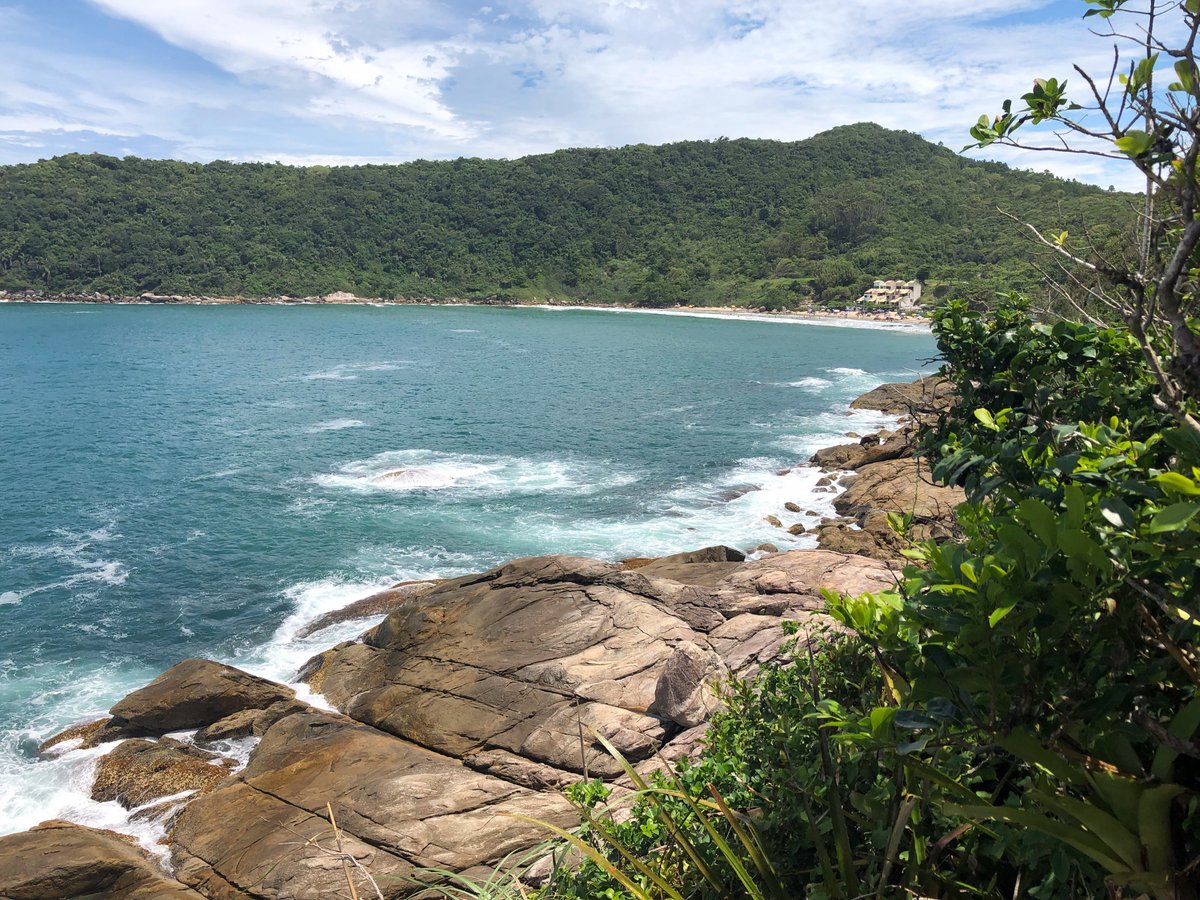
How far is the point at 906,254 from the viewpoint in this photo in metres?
116

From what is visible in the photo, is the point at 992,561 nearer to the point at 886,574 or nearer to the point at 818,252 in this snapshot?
the point at 886,574

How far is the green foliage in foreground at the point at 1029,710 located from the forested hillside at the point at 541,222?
360 feet

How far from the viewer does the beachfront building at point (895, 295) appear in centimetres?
10425

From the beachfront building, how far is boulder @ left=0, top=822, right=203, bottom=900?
106982 mm

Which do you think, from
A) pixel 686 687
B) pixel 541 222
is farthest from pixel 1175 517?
pixel 541 222

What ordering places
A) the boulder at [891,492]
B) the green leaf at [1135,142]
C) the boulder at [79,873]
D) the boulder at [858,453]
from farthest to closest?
the boulder at [858,453] → the boulder at [891,492] → the boulder at [79,873] → the green leaf at [1135,142]

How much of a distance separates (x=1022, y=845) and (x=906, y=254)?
414ft

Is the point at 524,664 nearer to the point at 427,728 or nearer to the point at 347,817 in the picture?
the point at 427,728

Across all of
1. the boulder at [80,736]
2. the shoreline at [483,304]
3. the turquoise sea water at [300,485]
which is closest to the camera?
the boulder at [80,736]

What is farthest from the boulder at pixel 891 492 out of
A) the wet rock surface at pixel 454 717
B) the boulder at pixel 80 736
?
the boulder at pixel 80 736

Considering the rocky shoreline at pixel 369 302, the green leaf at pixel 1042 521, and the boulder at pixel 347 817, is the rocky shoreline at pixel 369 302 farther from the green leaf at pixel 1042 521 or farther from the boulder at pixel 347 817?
the green leaf at pixel 1042 521

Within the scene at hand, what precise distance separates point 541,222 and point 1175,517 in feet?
509

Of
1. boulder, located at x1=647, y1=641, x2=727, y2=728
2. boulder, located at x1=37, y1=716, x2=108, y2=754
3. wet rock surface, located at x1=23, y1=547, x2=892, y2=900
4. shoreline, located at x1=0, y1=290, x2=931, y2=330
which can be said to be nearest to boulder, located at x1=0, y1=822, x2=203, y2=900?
wet rock surface, located at x1=23, y1=547, x2=892, y2=900

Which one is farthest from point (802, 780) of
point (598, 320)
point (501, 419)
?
point (598, 320)
